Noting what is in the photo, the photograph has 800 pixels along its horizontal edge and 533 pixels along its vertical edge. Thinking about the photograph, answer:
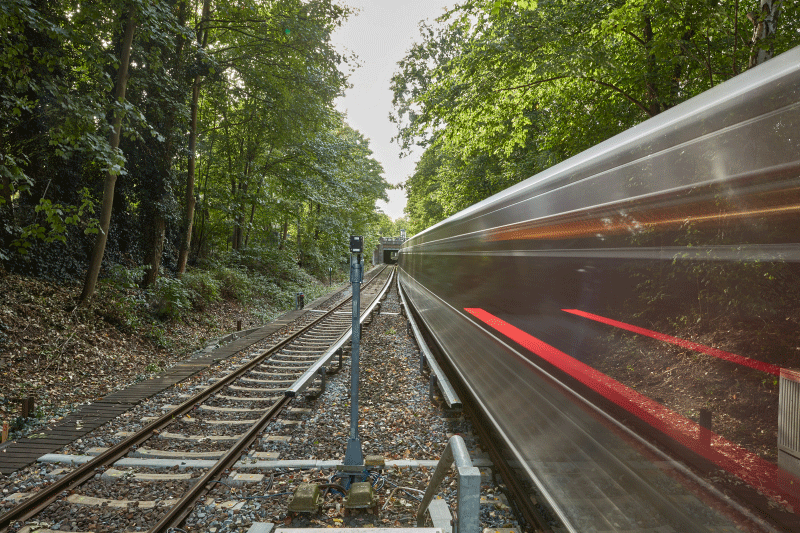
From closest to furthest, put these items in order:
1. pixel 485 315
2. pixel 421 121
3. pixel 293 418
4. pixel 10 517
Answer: pixel 10 517, pixel 485 315, pixel 293 418, pixel 421 121

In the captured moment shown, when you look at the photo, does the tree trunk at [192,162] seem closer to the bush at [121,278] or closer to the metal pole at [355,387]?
the bush at [121,278]

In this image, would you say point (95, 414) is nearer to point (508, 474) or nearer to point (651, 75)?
point (508, 474)

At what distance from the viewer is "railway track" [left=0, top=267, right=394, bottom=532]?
3.39m

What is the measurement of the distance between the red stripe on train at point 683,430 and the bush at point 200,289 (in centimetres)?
1141

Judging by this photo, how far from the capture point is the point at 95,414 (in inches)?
211

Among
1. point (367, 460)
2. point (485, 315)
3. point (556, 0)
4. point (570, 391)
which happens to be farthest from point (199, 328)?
point (556, 0)

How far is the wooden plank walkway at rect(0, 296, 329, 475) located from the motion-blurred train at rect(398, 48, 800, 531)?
17.1 feet

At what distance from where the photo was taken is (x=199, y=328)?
1059 centimetres

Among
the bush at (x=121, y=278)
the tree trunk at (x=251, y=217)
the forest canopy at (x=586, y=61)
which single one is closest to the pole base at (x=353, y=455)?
the forest canopy at (x=586, y=61)

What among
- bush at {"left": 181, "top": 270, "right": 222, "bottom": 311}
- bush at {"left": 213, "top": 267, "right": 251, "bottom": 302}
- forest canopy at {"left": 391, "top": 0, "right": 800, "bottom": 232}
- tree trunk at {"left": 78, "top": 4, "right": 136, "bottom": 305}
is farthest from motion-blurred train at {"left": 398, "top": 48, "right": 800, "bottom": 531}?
bush at {"left": 213, "top": 267, "right": 251, "bottom": 302}

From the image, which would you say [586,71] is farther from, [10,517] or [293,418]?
[10,517]

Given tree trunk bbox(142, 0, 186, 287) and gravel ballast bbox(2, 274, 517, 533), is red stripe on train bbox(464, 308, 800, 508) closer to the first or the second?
gravel ballast bbox(2, 274, 517, 533)

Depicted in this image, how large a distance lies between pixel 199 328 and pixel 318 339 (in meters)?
3.57

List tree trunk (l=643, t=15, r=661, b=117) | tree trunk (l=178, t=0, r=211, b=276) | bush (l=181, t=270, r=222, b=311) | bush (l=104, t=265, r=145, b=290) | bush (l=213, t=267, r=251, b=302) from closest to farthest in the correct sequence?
1. tree trunk (l=643, t=15, r=661, b=117)
2. bush (l=104, t=265, r=145, b=290)
3. tree trunk (l=178, t=0, r=211, b=276)
4. bush (l=181, t=270, r=222, b=311)
5. bush (l=213, t=267, r=251, b=302)
